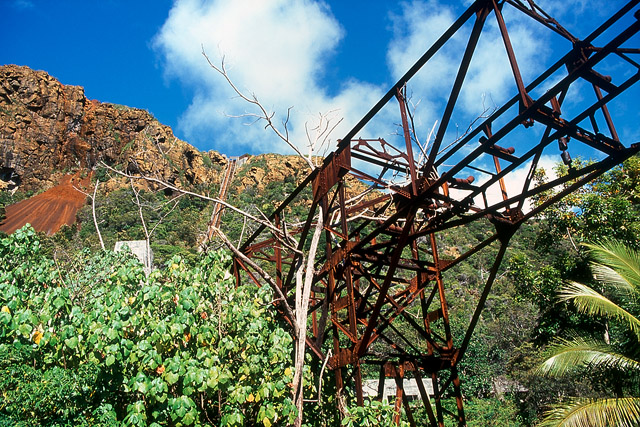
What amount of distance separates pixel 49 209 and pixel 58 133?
1455cm

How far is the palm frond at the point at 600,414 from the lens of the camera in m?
6.77

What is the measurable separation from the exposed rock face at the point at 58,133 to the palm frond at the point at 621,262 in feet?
199

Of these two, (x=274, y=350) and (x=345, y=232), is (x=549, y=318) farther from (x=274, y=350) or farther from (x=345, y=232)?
(x=274, y=350)

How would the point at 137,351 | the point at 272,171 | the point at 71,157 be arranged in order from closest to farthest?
the point at 137,351 < the point at 71,157 < the point at 272,171

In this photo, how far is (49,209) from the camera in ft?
207

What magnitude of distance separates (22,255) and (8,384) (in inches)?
108

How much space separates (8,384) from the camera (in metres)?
5.12

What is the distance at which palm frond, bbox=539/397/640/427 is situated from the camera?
677 cm

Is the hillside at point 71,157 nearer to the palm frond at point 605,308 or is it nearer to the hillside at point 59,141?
the hillside at point 59,141

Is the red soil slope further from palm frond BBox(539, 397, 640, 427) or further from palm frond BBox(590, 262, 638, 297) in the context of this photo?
palm frond BBox(539, 397, 640, 427)

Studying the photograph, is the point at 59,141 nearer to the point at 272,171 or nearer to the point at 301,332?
the point at 272,171

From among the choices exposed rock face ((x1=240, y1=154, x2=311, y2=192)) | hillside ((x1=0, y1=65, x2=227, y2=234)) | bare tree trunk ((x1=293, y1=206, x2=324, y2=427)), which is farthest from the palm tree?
exposed rock face ((x1=240, y1=154, x2=311, y2=192))

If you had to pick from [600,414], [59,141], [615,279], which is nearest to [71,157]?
[59,141]

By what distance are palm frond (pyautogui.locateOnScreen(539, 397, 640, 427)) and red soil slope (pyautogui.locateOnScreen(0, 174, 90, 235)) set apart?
58.4 meters
